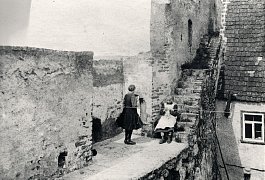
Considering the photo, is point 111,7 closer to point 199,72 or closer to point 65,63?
point 199,72

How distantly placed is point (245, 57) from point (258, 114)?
2.57 meters

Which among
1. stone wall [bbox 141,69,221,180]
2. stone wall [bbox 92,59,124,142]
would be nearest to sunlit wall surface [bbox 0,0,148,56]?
stone wall [bbox 92,59,124,142]

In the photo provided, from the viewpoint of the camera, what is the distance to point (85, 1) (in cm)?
1311

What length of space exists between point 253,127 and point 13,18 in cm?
1060

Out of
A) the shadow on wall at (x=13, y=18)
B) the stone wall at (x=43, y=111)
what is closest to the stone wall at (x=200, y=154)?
the stone wall at (x=43, y=111)

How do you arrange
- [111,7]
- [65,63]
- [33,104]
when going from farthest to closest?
[111,7]
[65,63]
[33,104]

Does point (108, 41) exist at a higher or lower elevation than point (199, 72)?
higher

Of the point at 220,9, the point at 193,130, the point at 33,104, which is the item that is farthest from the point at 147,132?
the point at 220,9

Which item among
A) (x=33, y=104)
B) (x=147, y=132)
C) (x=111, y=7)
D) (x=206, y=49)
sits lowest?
(x=147, y=132)

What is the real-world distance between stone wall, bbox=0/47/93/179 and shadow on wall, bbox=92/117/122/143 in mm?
1903

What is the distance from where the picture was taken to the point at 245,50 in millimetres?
14227

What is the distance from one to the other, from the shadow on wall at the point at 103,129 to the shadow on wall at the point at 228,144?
486 cm

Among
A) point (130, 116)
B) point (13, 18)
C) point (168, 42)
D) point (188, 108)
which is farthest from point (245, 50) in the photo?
point (13, 18)

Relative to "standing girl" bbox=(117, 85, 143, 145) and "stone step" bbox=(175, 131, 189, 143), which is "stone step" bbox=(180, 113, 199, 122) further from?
"standing girl" bbox=(117, 85, 143, 145)
